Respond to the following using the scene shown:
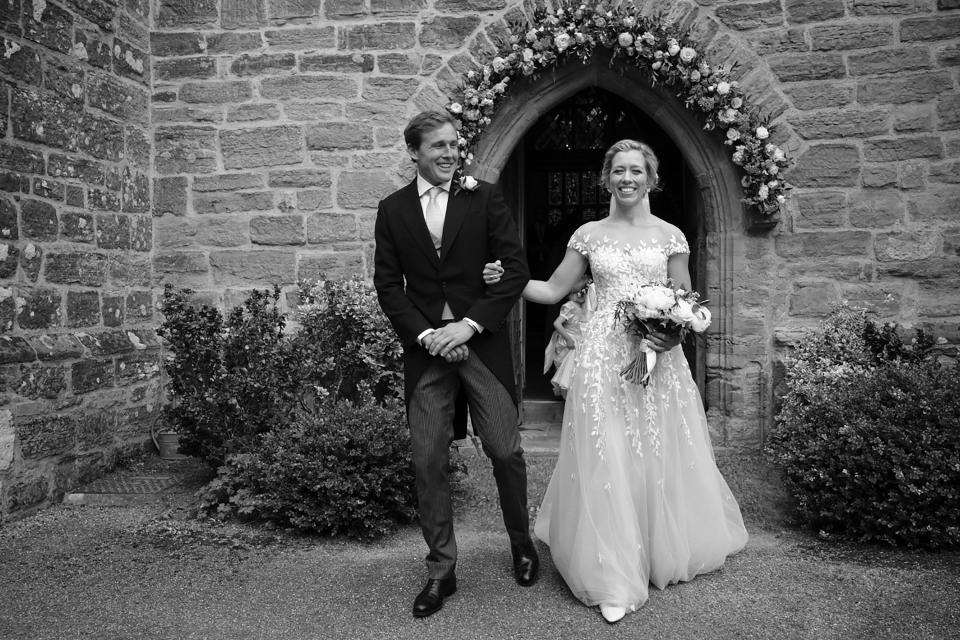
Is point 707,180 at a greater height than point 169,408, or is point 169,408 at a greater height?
point 707,180

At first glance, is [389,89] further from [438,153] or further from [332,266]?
[438,153]

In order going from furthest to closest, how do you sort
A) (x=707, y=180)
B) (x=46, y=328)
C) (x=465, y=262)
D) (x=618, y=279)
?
1. (x=707, y=180)
2. (x=46, y=328)
3. (x=618, y=279)
4. (x=465, y=262)

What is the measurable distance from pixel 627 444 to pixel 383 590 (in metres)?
1.30

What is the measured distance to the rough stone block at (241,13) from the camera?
20.0ft

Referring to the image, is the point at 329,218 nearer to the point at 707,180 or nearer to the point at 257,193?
the point at 257,193

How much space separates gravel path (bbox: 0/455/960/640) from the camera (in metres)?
3.08

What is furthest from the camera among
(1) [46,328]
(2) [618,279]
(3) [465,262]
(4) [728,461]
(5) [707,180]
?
(5) [707,180]

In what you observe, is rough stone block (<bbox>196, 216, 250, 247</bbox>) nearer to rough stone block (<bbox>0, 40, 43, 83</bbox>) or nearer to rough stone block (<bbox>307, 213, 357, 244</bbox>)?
rough stone block (<bbox>307, 213, 357, 244</bbox>)

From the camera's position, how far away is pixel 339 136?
609cm

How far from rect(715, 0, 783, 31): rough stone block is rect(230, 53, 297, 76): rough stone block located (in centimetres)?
335

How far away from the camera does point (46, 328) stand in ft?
16.4

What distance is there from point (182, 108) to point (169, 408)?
8.25 ft

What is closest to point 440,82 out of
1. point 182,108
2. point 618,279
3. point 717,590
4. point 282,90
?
point 282,90

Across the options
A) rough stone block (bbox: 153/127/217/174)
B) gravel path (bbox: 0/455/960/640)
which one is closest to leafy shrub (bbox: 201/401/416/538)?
gravel path (bbox: 0/455/960/640)
